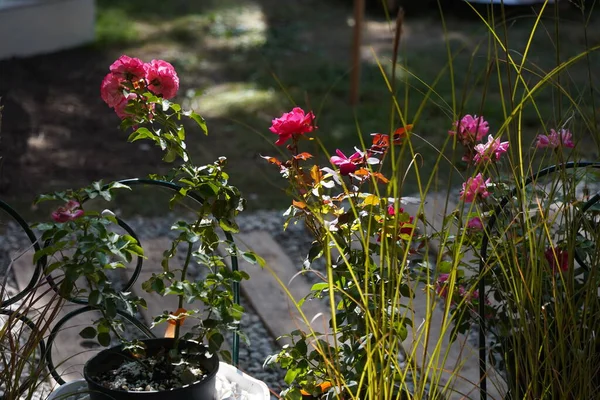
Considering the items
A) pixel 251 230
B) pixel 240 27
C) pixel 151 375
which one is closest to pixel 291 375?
pixel 151 375

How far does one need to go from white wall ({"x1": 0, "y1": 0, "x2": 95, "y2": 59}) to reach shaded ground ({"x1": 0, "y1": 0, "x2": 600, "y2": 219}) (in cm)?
15

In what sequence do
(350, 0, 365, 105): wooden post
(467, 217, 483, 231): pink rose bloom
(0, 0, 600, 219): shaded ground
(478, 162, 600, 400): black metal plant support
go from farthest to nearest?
(350, 0, 365, 105): wooden post
(0, 0, 600, 219): shaded ground
(467, 217, 483, 231): pink rose bloom
(478, 162, 600, 400): black metal plant support

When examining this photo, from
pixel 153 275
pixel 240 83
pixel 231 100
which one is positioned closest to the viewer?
pixel 153 275

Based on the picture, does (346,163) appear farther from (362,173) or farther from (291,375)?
(291,375)

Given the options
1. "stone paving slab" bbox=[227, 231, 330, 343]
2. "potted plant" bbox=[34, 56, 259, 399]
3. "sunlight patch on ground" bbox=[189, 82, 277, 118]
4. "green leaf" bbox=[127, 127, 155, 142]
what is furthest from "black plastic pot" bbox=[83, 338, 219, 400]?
"sunlight patch on ground" bbox=[189, 82, 277, 118]

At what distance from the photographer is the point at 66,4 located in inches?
258

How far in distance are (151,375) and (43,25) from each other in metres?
5.20

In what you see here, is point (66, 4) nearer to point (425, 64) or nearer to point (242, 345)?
point (425, 64)

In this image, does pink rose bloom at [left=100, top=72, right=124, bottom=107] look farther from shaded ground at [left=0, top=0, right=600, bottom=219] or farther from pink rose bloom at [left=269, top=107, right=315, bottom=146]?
shaded ground at [left=0, top=0, right=600, bottom=219]

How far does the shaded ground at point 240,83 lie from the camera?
4.75 metres

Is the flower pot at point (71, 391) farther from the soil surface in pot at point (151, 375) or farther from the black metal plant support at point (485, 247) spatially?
the black metal plant support at point (485, 247)

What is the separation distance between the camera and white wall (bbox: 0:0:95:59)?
6.23 metres

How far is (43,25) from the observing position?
253 inches

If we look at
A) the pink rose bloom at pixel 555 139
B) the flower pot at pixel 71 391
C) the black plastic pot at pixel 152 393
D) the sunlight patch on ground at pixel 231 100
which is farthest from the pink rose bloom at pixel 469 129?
the sunlight patch on ground at pixel 231 100
